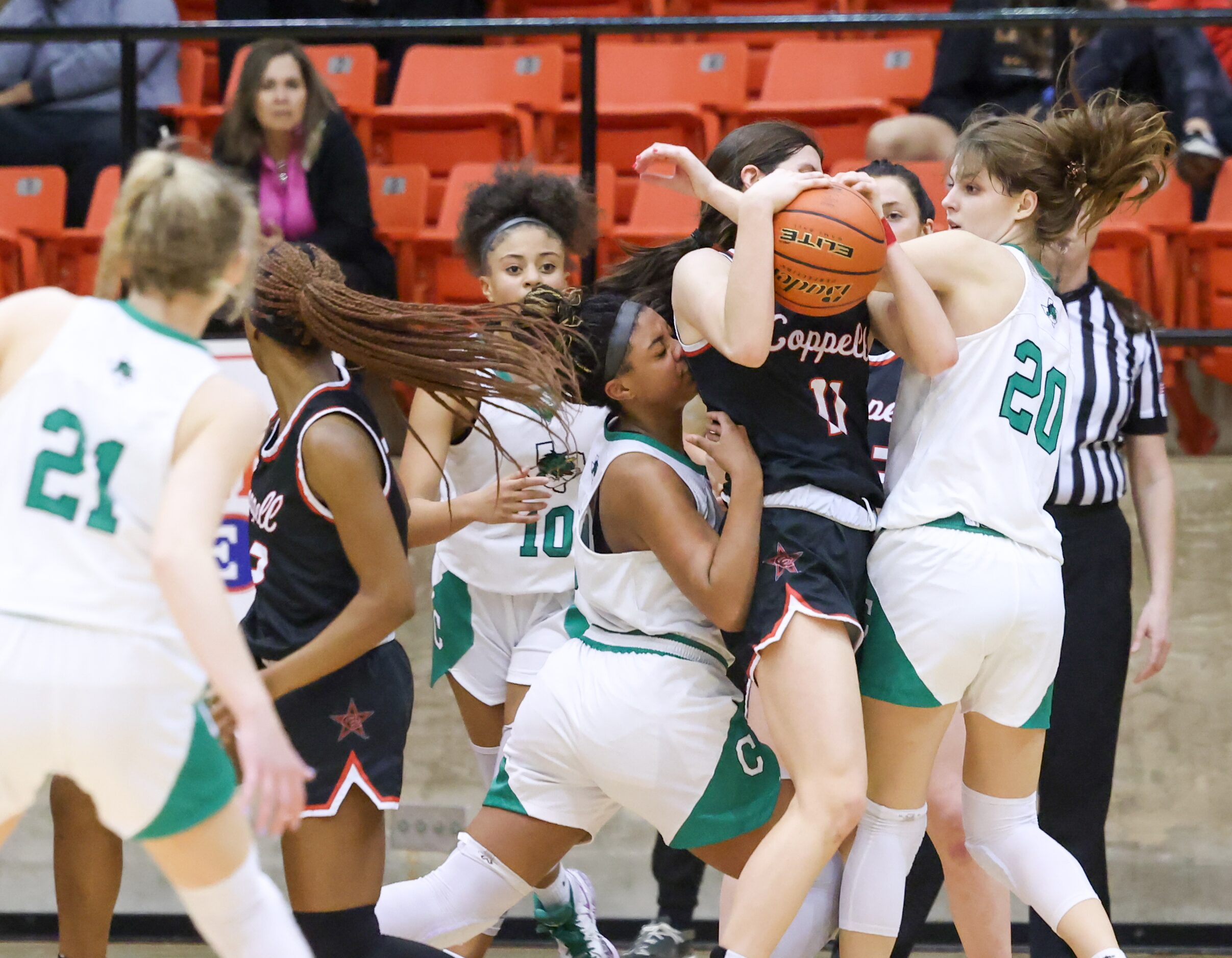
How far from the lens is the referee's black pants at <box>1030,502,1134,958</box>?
3768 mm

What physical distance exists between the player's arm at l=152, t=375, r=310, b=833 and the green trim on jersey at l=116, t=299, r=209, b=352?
25 cm

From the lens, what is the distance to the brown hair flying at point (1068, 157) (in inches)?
122

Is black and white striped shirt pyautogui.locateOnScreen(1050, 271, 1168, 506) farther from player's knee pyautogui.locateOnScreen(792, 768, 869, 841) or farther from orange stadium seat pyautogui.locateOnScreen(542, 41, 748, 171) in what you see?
orange stadium seat pyautogui.locateOnScreen(542, 41, 748, 171)

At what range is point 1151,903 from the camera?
15.3ft

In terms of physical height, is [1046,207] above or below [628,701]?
above

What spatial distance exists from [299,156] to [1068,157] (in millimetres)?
2688

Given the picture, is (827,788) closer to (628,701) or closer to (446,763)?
(628,701)

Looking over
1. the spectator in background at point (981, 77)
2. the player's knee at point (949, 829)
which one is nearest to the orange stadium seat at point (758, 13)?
the spectator in background at point (981, 77)

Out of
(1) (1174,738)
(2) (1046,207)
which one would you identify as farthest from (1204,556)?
(2) (1046,207)

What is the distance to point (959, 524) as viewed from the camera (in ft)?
9.61

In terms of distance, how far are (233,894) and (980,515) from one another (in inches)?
60.9

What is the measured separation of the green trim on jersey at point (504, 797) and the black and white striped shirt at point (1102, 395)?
1.57 metres

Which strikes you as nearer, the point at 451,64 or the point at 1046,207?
the point at 1046,207

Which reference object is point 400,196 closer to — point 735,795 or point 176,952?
point 176,952
